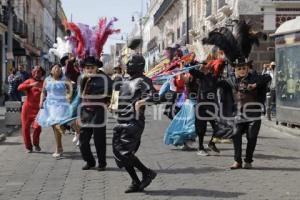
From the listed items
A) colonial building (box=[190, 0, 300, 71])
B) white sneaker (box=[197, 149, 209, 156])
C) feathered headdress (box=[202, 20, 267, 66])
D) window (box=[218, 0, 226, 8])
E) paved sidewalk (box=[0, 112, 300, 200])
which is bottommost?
paved sidewalk (box=[0, 112, 300, 200])

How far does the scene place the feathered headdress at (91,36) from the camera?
10.5 meters

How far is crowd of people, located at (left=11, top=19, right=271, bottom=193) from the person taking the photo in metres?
7.62

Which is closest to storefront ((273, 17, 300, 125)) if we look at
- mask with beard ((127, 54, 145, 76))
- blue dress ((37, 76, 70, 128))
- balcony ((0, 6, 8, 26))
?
blue dress ((37, 76, 70, 128))

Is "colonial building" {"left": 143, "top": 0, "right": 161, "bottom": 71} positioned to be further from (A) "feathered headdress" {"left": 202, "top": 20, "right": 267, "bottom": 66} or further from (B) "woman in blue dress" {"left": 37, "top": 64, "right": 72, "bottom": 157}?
(A) "feathered headdress" {"left": 202, "top": 20, "right": 267, "bottom": 66}

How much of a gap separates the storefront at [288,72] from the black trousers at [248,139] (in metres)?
5.86

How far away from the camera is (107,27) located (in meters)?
10.6

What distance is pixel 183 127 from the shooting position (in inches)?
→ 449

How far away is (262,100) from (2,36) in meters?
27.7

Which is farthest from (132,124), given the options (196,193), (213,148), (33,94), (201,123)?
(33,94)

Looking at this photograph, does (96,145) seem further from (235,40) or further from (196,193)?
(235,40)

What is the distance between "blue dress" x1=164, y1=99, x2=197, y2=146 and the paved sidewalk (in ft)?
0.72

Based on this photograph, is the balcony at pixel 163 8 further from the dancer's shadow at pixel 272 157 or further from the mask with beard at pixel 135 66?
the mask with beard at pixel 135 66

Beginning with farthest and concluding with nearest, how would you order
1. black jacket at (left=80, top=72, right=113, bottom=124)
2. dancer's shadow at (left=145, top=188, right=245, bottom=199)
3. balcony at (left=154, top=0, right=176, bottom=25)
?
balcony at (left=154, top=0, right=176, bottom=25) < black jacket at (left=80, top=72, right=113, bottom=124) < dancer's shadow at (left=145, top=188, right=245, bottom=199)

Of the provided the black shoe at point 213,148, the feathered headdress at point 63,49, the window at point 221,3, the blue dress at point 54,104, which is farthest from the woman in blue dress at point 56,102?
the window at point 221,3
